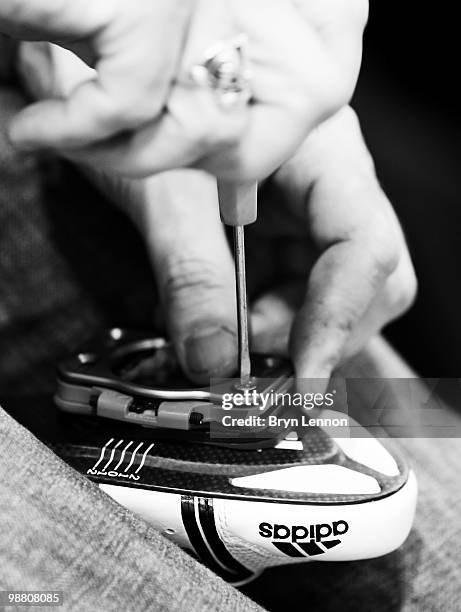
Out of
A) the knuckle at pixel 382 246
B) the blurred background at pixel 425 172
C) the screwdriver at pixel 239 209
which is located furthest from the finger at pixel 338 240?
the blurred background at pixel 425 172

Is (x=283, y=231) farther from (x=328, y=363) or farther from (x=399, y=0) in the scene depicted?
(x=399, y=0)

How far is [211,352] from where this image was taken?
48cm

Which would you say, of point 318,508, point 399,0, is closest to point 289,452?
point 318,508

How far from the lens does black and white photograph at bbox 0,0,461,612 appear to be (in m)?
0.28

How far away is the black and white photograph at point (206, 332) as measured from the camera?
11.2 inches

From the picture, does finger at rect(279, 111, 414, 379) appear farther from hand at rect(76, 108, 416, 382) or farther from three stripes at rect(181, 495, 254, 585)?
three stripes at rect(181, 495, 254, 585)

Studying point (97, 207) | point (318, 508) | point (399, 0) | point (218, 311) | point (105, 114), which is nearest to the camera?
point (105, 114)

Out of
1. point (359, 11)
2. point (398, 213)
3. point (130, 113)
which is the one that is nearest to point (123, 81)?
point (130, 113)

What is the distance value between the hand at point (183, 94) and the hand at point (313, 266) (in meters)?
0.20

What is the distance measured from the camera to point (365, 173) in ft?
1.76

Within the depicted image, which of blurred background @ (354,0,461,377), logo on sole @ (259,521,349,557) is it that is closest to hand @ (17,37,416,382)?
logo on sole @ (259,521,349,557)

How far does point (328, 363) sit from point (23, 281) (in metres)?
0.25

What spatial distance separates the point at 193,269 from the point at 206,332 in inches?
1.9

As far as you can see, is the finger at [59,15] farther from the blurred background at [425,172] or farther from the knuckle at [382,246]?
the blurred background at [425,172]
